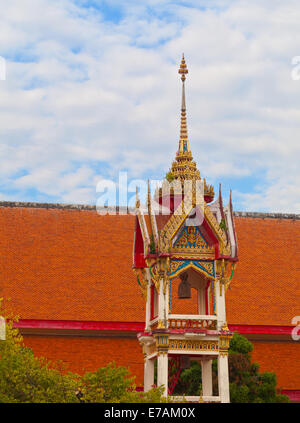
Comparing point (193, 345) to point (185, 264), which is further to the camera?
point (185, 264)

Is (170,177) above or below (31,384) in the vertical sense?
above

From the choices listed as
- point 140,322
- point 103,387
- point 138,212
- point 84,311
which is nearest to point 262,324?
point 140,322

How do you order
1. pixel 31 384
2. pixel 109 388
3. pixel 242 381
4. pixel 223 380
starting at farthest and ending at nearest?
1. pixel 242 381
2. pixel 223 380
3. pixel 31 384
4. pixel 109 388

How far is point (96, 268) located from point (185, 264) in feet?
52.0

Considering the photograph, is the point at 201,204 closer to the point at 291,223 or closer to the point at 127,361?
the point at 127,361

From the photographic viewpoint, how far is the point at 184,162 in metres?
17.1

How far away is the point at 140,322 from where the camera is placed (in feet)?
97.3

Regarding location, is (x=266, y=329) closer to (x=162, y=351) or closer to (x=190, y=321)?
(x=190, y=321)

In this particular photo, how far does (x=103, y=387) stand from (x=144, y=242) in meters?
3.63

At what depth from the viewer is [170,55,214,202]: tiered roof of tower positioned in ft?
55.4

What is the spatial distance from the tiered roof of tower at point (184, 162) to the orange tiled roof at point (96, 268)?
13761 mm

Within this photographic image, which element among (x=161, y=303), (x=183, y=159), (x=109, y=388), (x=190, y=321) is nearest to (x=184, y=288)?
(x=190, y=321)

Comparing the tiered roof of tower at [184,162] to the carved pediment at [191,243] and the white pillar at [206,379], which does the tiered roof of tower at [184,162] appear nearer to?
the carved pediment at [191,243]

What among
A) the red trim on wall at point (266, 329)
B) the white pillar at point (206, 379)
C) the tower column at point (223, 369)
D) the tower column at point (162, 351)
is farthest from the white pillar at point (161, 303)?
the red trim on wall at point (266, 329)
